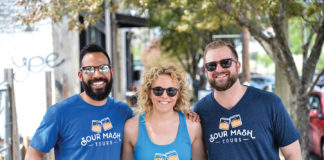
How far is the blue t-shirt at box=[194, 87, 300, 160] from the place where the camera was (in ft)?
8.98

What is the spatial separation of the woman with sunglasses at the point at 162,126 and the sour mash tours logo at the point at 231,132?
9.1 inches

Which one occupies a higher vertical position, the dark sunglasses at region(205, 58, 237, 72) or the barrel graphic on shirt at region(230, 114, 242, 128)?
the dark sunglasses at region(205, 58, 237, 72)

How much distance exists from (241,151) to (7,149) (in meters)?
2.21

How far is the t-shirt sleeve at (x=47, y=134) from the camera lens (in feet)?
8.76

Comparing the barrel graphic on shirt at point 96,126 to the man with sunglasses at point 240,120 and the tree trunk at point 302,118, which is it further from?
the tree trunk at point 302,118

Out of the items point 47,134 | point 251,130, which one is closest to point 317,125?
point 251,130

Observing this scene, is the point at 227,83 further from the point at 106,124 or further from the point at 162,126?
the point at 106,124

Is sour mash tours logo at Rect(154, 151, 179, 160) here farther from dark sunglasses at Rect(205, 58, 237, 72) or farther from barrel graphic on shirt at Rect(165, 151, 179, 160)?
dark sunglasses at Rect(205, 58, 237, 72)

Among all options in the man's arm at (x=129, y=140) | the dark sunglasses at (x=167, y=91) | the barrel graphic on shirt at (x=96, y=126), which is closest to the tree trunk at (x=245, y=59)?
the dark sunglasses at (x=167, y=91)

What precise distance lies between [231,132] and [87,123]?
115 cm

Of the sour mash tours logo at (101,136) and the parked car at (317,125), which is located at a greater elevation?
the sour mash tours logo at (101,136)

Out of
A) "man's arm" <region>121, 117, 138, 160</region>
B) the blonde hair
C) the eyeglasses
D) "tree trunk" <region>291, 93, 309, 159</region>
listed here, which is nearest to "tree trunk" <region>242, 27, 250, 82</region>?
"tree trunk" <region>291, 93, 309, 159</region>

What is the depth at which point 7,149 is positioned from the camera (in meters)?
3.33

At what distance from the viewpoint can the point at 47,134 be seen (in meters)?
2.66
